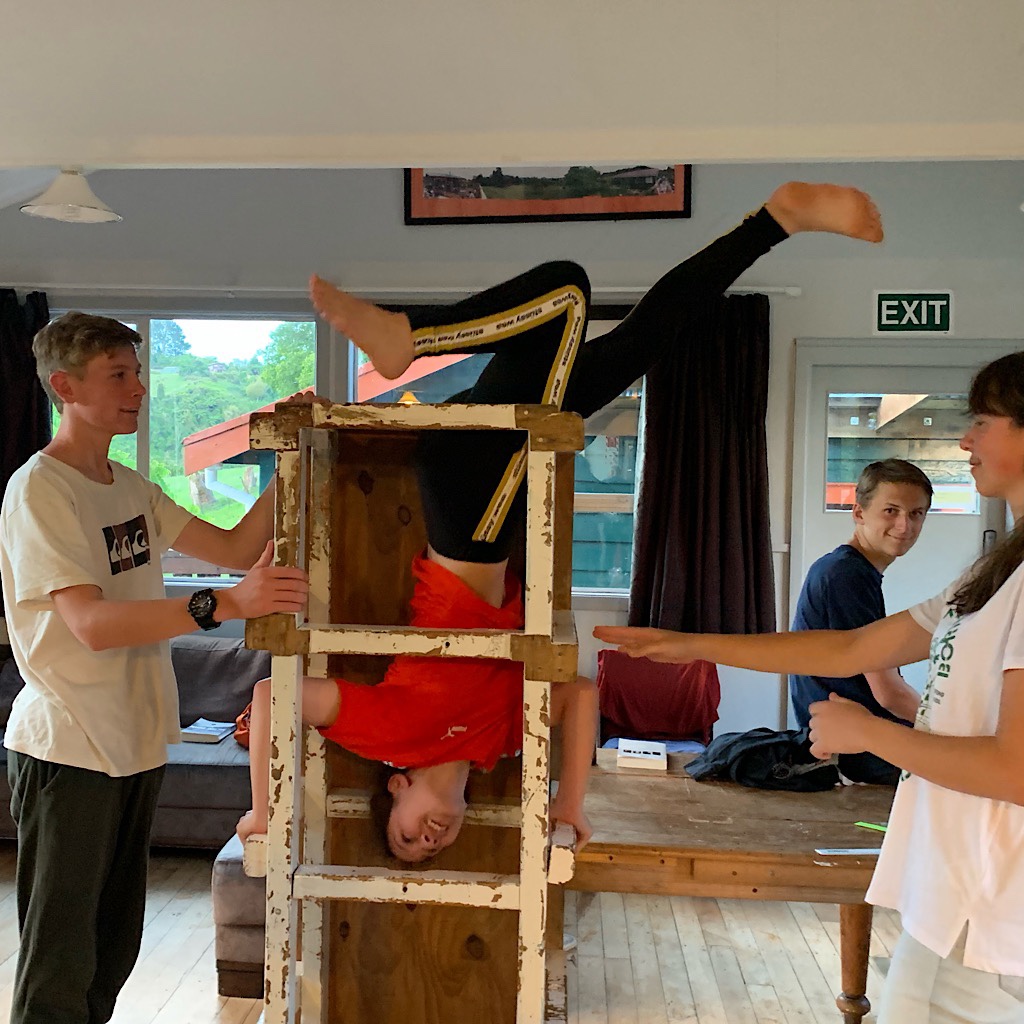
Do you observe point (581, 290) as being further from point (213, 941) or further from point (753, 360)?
point (753, 360)

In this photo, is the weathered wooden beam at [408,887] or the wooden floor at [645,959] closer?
the weathered wooden beam at [408,887]

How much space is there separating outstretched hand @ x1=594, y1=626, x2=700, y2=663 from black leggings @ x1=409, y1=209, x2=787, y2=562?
0.33 m

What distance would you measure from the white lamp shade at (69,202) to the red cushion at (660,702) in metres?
2.94

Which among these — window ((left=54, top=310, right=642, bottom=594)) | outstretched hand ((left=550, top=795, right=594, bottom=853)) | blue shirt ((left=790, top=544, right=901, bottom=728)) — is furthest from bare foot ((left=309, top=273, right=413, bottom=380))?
→ window ((left=54, top=310, right=642, bottom=594))

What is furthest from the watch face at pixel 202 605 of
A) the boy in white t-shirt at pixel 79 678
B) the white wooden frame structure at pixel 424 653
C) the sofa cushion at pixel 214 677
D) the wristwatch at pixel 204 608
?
the sofa cushion at pixel 214 677

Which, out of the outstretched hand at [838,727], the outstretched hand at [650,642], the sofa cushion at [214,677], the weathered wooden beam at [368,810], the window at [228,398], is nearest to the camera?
the outstretched hand at [838,727]

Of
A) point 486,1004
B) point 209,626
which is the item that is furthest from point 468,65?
point 486,1004

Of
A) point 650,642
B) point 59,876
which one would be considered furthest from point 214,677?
point 650,642

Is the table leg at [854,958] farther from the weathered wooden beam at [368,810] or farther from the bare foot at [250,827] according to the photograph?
the bare foot at [250,827]

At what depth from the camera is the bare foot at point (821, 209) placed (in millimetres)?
1560

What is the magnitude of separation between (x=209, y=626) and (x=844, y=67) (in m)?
1.61

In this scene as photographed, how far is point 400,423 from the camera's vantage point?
1323mm

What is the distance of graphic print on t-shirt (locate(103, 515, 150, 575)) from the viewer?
2006 mm

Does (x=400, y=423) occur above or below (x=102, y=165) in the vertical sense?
below
